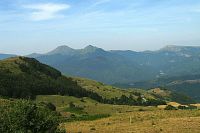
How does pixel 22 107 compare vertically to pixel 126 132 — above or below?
above

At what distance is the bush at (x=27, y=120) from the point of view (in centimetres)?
3316

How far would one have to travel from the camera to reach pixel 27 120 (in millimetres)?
33219

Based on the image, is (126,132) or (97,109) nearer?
(126,132)

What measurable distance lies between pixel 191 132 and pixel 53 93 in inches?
6151

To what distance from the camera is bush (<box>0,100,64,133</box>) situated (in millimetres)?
33156

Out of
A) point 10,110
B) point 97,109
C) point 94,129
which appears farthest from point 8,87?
point 10,110

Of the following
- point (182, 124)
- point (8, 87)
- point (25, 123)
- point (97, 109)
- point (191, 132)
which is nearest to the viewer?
point (25, 123)

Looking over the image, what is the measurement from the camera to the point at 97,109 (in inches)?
4766

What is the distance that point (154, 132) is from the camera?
46531 millimetres

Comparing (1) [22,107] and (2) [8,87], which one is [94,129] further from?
(2) [8,87]

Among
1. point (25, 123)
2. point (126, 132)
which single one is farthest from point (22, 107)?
point (126, 132)

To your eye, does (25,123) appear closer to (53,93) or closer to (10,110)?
(10,110)

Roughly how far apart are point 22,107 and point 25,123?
4.56 feet

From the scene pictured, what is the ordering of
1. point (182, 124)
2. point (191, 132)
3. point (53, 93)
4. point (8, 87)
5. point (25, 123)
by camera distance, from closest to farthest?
point (25, 123) < point (191, 132) < point (182, 124) < point (8, 87) < point (53, 93)
